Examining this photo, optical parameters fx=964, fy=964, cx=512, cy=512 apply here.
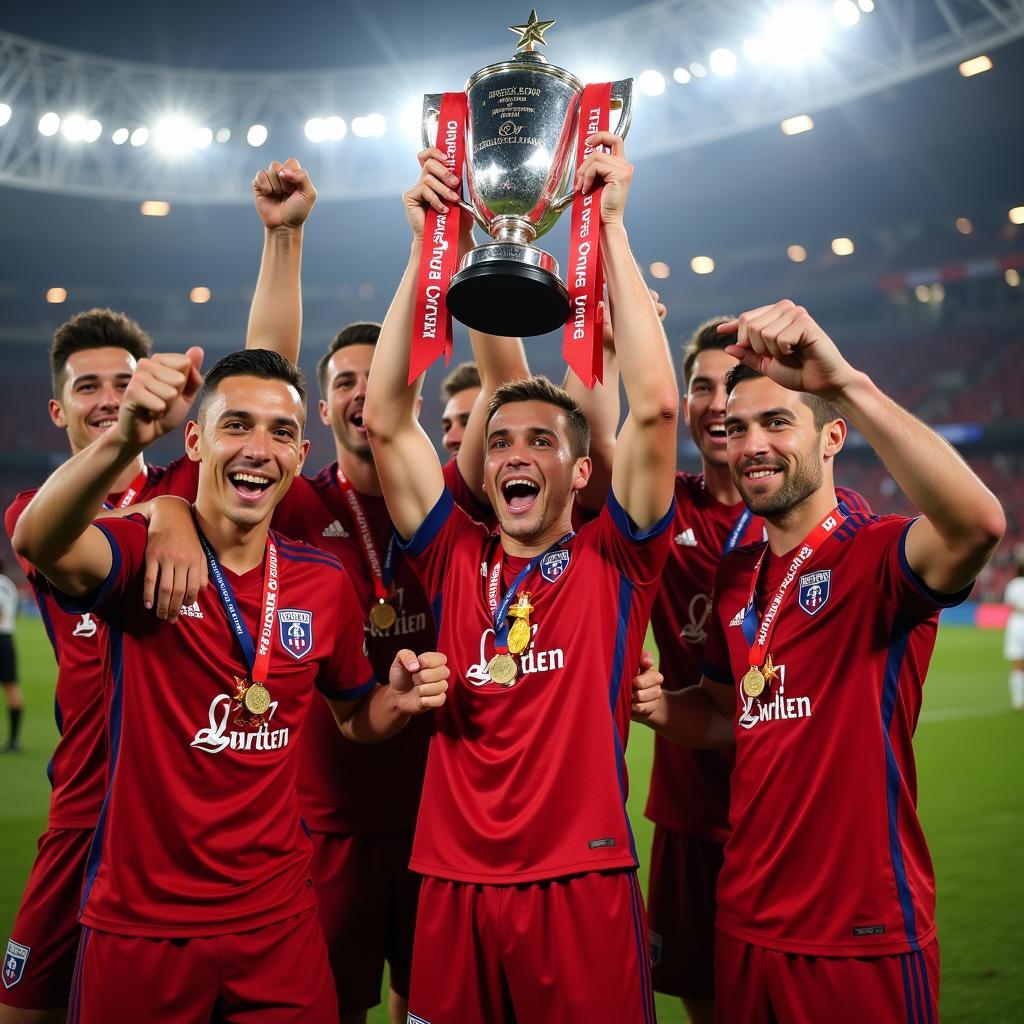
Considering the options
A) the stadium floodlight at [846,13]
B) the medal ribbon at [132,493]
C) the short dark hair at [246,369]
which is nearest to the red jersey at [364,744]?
the medal ribbon at [132,493]

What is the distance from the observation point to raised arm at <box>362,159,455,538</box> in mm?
2777

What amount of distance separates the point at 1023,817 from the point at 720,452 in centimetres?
526

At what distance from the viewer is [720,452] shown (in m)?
3.55

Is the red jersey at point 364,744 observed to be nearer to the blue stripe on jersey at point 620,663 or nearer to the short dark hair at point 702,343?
the blue stripe on jersey at point 620,663

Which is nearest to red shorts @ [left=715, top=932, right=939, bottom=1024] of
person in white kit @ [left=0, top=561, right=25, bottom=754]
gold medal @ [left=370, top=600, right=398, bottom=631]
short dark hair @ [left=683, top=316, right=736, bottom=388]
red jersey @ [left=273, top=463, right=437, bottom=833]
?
red jersey @ [left=273, top=463, right=437, bottom=833]

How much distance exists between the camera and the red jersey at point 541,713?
96.3 inches

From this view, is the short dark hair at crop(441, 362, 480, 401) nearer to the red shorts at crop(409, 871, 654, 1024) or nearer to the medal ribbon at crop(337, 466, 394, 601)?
the medal ribbon at crop(337, 466, 394, 601)

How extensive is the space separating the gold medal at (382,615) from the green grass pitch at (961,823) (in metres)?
1.97

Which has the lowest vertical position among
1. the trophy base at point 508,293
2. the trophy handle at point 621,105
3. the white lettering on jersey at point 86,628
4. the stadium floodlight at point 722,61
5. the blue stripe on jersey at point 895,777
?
the blue stripe on jersey at point 895,777

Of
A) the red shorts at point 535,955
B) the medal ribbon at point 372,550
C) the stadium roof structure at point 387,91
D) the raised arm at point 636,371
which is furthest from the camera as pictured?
the stadium roof structure at point 387,91

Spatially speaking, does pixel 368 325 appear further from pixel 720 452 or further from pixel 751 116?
pixel 751 116

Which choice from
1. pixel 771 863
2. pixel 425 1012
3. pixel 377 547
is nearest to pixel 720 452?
pixel 377 547

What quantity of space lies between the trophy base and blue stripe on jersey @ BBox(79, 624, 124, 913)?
4.14 ft

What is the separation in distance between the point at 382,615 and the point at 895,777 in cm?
164
